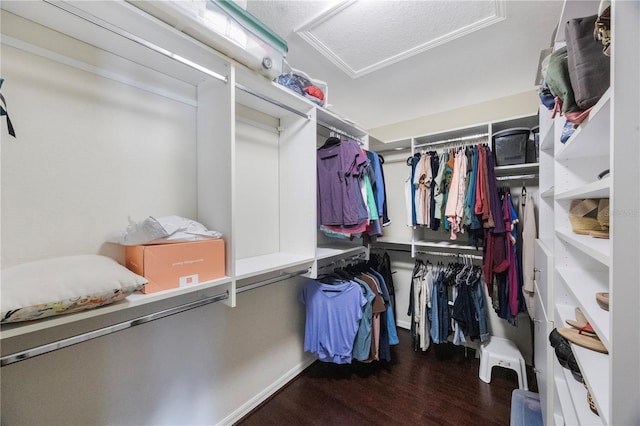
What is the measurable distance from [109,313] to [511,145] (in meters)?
3.01

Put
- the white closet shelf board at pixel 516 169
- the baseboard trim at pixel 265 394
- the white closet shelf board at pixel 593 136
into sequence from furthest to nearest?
the white closet shelf board at pixel 516 169 → the baseboard trim at pixel 265 394 → the white closet shelf board at pixel 593 136

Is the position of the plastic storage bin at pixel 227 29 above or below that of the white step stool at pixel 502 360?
above

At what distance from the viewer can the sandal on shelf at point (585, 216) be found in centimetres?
100

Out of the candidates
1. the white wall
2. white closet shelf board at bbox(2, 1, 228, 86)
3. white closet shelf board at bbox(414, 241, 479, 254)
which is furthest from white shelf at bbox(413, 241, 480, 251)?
white closet shelf board at bbox(2, 1, 228, 86)

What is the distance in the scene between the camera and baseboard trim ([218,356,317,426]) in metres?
1.58

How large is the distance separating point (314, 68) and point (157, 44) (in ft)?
4.02

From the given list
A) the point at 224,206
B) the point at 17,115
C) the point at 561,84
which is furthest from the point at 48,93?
the point at 561,84

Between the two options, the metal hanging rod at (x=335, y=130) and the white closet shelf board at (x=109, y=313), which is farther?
the metal hanging rod at (x=335, y=130)

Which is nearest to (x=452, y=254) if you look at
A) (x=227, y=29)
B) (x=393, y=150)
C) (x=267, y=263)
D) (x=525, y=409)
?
(x=525, y=409)

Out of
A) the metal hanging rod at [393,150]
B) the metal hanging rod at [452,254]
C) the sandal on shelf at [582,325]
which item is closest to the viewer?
the sandal on shelf at [582,325]

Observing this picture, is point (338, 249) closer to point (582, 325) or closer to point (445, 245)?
point (445, 245)

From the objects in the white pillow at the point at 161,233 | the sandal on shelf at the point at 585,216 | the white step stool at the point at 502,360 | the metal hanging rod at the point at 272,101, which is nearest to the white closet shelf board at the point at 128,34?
the metal hanging rod at the point at 272,101

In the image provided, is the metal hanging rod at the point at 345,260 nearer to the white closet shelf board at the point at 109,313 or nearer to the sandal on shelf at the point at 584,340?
the white closet shelf board at the point at 109,313

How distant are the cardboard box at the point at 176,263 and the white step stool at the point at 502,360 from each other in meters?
2.33
